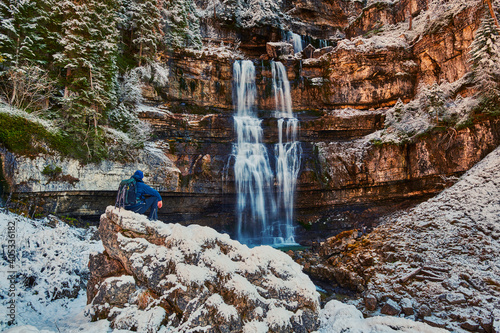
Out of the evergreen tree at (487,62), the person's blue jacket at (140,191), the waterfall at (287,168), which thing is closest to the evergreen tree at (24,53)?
the person's blue jacket at (140,191)

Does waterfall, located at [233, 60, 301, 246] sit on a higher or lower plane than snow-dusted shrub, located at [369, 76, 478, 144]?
lower

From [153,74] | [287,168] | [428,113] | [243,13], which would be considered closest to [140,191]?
[287,168]

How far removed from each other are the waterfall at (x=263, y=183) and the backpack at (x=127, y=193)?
12.1 meters

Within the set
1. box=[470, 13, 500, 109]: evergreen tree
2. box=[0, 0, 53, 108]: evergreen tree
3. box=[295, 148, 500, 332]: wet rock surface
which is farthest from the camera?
box=[470, 13, 500, 109]: evergreen tree

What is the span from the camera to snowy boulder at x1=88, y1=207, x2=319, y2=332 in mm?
4582

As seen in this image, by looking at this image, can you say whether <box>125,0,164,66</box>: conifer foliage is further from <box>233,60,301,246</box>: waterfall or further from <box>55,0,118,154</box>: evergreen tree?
<box>233,60,301,246</box>: waterfall

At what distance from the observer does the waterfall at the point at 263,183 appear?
1847 centimetres

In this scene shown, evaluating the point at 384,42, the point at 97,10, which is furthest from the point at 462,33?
the point at 97,10

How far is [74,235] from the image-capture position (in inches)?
399

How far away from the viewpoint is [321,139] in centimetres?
2086

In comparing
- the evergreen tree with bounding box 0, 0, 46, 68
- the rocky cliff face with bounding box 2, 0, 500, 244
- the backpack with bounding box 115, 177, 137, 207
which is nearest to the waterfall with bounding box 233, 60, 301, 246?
the rocky cliff face with bounding box 2, 0, 500, 244

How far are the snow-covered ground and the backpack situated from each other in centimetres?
230

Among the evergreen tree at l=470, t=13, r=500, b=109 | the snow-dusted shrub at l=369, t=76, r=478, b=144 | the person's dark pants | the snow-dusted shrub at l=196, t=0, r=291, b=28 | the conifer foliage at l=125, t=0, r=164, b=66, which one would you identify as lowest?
the person's dark pants

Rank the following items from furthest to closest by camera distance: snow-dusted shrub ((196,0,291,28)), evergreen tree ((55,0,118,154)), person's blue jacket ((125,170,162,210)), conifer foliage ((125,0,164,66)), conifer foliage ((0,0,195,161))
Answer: snow-dusted shrub ((196,0,291,28)) → conifer foliage ((125,0,164,66)) → evergreen tree ((55,0,118,154)) → conifer foliage ((0,0,195,161)) → person's blue jacket ((125,170,162,210))
